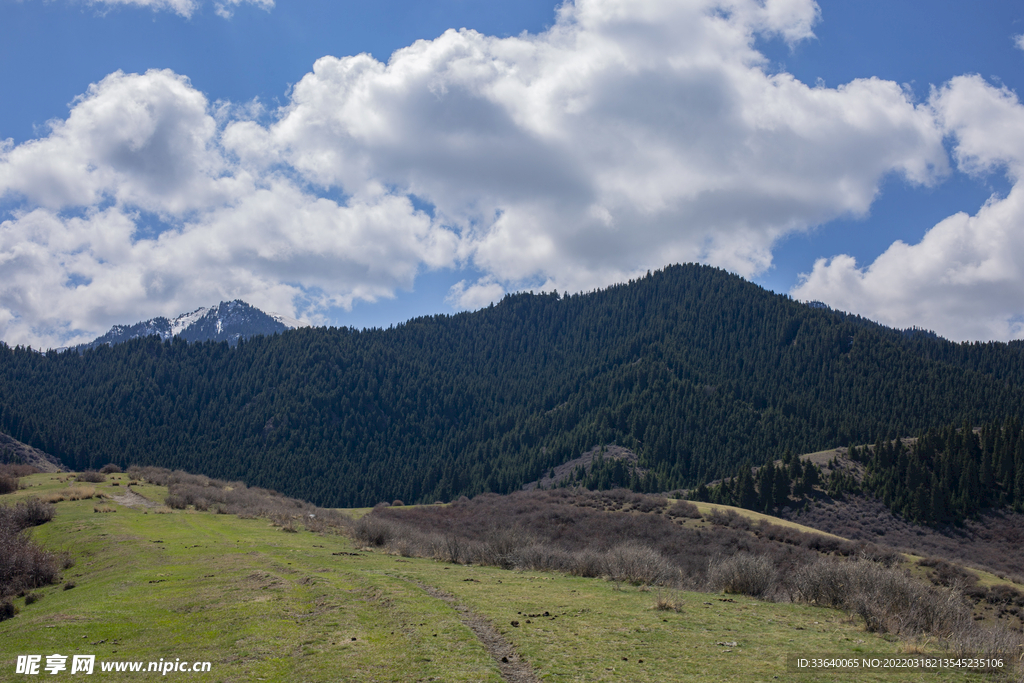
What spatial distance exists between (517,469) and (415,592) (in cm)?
14410

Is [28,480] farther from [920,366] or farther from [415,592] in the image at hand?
[920,366]

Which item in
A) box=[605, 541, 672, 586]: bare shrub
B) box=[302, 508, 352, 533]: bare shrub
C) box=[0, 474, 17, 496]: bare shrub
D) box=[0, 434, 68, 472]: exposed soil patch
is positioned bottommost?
box=[0, 434, 68, 472]: exposed soil patch

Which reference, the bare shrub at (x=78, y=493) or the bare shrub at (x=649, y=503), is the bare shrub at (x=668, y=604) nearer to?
the bare shrub at (x=649, y=503)

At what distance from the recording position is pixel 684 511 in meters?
55.9

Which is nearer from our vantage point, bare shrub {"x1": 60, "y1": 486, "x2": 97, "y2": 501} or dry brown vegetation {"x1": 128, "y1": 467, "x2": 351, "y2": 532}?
dry brown vegetation {"x1": 128, "y1": 467, "x2": 351, "y2": 532}

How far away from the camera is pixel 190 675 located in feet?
32.6

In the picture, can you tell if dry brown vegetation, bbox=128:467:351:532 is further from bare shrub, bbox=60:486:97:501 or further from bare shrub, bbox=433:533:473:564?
bare shrub, bbox=433:533:473:564

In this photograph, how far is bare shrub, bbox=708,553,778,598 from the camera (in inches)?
790

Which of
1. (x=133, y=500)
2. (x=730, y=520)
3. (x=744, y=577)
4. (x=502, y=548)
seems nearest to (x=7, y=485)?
(x=133, y=500)

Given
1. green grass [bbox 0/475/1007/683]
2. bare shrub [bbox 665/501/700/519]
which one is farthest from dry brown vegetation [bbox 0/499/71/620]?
bare shrub [bbox 665/501/700/519]

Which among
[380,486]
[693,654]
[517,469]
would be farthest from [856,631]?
[380,486]

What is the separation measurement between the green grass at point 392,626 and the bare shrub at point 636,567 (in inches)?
68.7

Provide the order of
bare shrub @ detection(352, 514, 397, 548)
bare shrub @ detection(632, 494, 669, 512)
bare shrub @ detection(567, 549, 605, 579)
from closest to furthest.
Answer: bare shrub @ detection(567, 549, 605, 579) < bare shrub @ detection(352, 514, 397, 548) < bare shrub @ detection(632, 494, 669, 512)

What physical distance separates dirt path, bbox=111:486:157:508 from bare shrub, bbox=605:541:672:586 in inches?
1566
